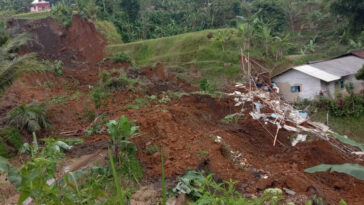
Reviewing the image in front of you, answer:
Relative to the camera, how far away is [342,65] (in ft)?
48.1

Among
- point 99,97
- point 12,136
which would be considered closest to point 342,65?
point 99,97

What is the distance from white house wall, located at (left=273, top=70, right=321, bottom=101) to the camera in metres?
13.2

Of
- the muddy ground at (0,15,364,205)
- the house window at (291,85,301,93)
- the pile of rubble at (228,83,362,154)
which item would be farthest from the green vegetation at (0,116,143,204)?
the house window at (291,85,301,93)

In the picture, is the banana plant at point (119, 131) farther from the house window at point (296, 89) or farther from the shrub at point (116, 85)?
the house window at point (296, 89)

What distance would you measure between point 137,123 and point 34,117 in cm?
245

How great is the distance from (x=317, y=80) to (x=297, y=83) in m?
1.02

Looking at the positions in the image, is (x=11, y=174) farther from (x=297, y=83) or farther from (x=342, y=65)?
(x=342, y=65)

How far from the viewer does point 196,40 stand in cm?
2131

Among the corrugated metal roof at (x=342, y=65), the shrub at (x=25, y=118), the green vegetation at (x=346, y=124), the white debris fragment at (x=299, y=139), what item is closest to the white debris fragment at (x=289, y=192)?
the white debris fragment at (x=299, y=139)

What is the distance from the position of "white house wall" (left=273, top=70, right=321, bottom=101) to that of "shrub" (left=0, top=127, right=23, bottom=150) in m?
11.7

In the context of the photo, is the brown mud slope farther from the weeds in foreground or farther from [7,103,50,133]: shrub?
the weeds in foreground

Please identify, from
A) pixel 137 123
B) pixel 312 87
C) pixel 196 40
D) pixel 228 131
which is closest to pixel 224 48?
pixel 196 40

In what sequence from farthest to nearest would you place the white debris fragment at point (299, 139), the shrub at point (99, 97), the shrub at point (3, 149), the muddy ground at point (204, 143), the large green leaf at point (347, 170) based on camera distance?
the shrub at point (99, 97) < the white debris fragment at point (299, 139) < the shrub at point (3, 149) < the muddy ground at point (204, 143) < the large green leaf at point (347, 170)

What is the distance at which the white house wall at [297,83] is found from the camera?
1322 centimetres
